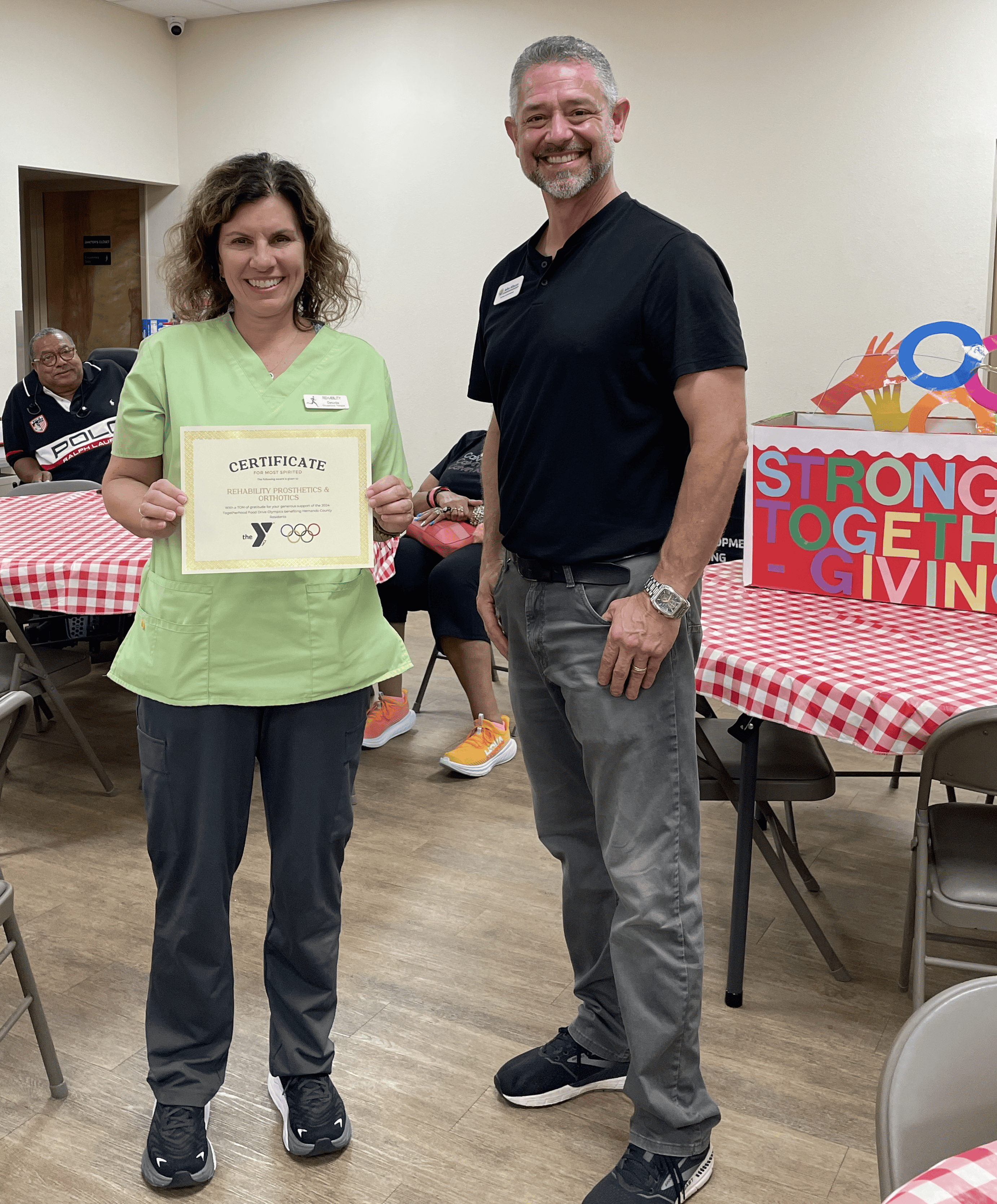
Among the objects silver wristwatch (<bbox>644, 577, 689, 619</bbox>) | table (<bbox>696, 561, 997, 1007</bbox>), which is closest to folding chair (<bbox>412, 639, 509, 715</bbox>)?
table (<bbox>696, 561, 997, 1007</bbox>)

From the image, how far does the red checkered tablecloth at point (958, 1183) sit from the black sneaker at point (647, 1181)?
1.07m

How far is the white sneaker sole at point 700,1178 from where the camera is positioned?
1810mm

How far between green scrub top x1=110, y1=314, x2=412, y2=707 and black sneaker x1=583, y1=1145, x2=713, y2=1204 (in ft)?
2.93

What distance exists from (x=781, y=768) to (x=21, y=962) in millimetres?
1613

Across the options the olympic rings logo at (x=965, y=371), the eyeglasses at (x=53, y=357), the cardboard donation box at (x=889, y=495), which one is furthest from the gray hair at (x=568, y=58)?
the eyeglasses at (x=53, y=357)

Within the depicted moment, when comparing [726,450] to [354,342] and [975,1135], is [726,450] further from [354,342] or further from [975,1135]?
[975,1135]

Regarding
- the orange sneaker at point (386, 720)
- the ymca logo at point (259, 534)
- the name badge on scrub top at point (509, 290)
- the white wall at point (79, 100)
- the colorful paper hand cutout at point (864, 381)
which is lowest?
the orange sneaker at point (386, 720)

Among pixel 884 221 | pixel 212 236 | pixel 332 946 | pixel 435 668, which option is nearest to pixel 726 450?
pixel 212 236

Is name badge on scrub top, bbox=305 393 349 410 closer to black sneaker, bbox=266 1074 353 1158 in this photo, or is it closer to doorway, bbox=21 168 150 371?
black sneaker, bbox=266 1074 353 1158

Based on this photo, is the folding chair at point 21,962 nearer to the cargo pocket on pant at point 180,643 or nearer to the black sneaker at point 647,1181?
the cargo pocket on pant at point 180,643

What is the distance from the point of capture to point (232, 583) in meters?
1.74

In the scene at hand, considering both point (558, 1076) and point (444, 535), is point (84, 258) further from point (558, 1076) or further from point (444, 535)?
point (558, 1076)

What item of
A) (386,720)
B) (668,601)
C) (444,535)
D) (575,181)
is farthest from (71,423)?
(668,601)

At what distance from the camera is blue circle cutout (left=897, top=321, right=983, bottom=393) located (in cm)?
267
